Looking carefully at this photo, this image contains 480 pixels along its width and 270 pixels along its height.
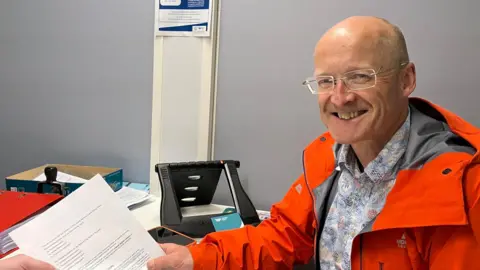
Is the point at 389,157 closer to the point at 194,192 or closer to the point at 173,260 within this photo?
the point at 173,260

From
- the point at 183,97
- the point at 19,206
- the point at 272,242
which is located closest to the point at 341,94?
the point at 272,242

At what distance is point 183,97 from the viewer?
164 cm

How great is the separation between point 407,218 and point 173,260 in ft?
1.84

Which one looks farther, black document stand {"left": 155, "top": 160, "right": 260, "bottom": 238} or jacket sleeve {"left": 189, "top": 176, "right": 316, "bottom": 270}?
black document stand {"left": 155, "top": 160, "right": 260, "bottom": 238}

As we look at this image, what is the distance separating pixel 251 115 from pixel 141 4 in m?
0.65

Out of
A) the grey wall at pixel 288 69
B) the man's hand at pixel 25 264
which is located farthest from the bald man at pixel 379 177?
the grey wall at pixel 288 69

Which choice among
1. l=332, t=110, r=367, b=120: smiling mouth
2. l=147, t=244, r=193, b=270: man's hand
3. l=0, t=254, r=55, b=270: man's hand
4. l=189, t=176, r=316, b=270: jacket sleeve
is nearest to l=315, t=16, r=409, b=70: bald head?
l=332, t=110, r=367, b=120: smiling mouth

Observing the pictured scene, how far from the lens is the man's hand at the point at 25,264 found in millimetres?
882

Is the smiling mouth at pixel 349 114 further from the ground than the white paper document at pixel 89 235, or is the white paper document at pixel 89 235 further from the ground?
the smiling mouth at pixel 349 114

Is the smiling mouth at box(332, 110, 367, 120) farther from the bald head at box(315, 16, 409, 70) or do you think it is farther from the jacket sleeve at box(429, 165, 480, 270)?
the jacket sleeve at box(429, 165, 480, 270)

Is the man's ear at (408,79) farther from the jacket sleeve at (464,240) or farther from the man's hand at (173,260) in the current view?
the man's hand at (173,260)

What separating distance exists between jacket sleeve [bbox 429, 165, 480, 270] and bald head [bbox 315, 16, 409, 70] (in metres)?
0.28

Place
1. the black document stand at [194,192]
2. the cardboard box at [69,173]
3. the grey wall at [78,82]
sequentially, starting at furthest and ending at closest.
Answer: the grey wall at [78,82] < the cardboard box at [69,173] < the black document stand at [194,192]

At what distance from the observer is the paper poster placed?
159cm
